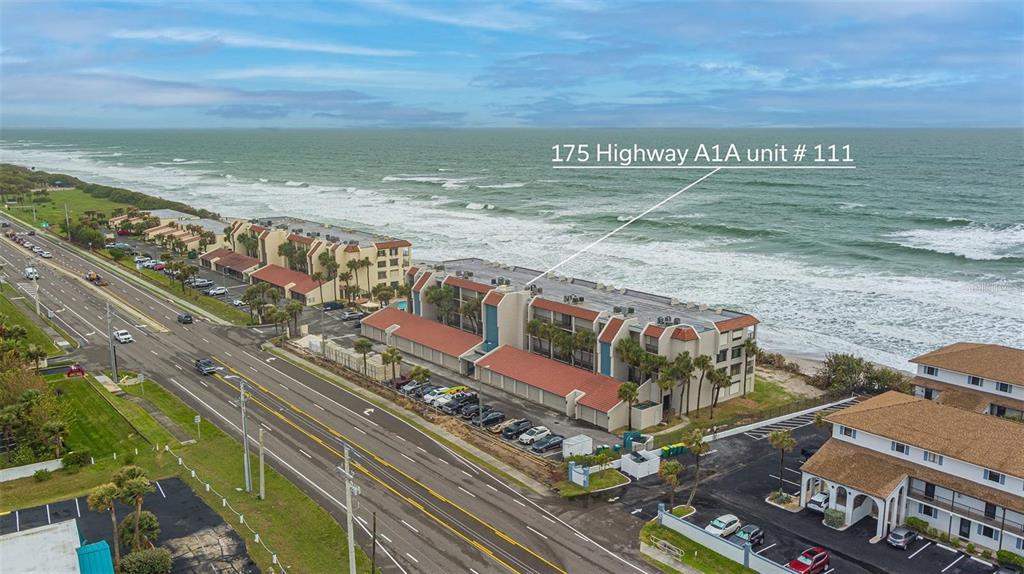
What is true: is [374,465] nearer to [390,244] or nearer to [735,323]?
[735,323]

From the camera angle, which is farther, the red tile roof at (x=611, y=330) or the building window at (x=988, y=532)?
the red tile roof at (x=611, y=330)

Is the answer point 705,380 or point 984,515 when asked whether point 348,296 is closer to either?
point 705,380

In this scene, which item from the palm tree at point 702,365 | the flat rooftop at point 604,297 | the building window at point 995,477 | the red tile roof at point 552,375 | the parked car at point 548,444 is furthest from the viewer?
the flat rooftop at point 604,297

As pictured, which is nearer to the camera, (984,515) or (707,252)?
(984,515)

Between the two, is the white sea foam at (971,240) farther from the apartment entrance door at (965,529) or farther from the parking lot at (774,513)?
the apartment entrance door at (965,529)

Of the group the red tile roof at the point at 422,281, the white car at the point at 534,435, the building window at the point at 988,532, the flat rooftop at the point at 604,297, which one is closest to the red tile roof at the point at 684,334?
the flat rooftop at the point at 604,297

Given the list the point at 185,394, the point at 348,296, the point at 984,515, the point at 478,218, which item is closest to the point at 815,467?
the point at 984,515

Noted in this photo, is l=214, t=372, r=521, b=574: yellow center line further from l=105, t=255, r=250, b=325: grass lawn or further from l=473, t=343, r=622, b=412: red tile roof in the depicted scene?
l=105, t=255, r=250, b=325: grass lawn
